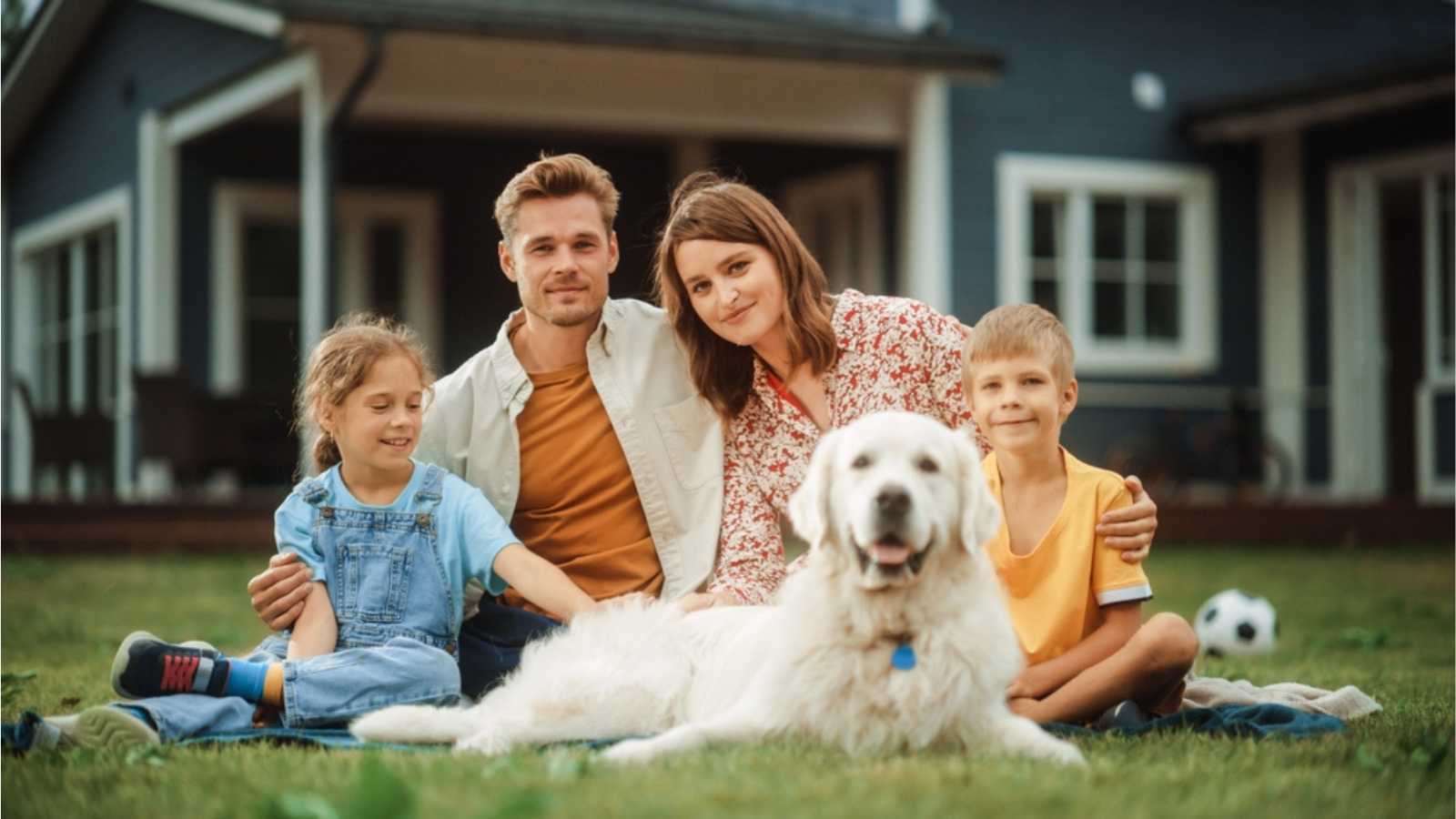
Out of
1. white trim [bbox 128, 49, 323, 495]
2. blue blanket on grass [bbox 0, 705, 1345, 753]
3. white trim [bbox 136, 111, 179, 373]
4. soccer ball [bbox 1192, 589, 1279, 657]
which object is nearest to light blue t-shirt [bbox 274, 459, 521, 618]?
blue blanket on grass [bbox 0, 705, 1345, 753]

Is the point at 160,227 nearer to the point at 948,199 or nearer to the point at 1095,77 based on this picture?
the point at 948,199

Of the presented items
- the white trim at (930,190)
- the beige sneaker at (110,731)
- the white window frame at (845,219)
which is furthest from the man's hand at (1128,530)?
the white window frame at (845,219)

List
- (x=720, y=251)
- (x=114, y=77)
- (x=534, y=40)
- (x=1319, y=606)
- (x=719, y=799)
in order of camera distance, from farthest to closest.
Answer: (x=114, y=77)
(x=534, y=40)
(x=1319, y=606)
(x=720, y=251)
(x=719, y=799)

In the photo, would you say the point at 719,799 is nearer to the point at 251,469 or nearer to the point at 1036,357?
the point at 1036,357

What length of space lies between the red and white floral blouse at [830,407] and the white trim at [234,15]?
7.21 m

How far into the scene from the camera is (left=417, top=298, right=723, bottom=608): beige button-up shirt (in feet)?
16.9

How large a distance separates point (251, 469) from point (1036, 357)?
10.1 metres

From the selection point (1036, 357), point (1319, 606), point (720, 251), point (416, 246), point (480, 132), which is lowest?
point (1319, 606)

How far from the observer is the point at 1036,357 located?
174 inches

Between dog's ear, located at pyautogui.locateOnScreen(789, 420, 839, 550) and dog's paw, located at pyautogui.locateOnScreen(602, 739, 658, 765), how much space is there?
59cm

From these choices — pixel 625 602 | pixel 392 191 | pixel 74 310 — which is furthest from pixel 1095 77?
pixel 625 602

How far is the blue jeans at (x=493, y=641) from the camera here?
4.89 meters

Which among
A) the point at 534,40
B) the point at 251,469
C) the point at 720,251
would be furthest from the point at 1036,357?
the point at 251,469

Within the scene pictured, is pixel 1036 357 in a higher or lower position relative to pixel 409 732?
higher
